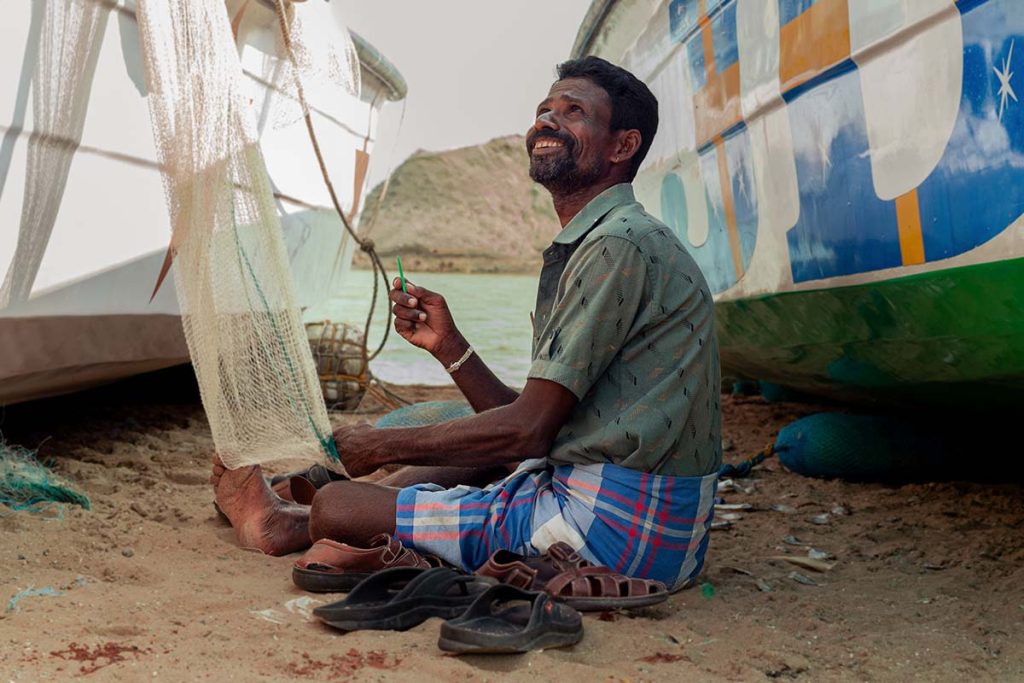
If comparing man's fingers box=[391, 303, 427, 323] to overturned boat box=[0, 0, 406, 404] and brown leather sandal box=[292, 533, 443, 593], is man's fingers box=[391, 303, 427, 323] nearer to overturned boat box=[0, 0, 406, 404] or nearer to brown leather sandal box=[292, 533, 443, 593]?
brown leather sandal box=[292, 533, 443, 593]

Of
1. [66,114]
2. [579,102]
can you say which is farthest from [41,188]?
[579,102]

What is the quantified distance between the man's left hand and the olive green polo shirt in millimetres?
406

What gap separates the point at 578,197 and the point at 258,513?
3.70 feet

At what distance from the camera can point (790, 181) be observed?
109 inches

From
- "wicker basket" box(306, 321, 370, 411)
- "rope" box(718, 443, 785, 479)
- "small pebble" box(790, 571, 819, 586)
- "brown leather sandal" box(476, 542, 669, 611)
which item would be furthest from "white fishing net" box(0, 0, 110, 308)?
"wicker basket" box(306, 321, 370, 411)

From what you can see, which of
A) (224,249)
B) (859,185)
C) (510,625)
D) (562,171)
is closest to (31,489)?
(224,249)

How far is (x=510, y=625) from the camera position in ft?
5.85

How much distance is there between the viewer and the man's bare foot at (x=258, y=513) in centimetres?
246

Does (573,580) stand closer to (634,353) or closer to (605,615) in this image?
(605,615)

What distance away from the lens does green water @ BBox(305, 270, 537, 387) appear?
836cm

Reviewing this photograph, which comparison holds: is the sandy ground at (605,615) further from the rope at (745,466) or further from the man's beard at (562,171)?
the man's beard at (562,171)

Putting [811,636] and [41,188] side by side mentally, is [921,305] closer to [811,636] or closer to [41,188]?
[811,636]

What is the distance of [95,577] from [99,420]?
76.4 inches

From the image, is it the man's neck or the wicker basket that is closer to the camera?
the man's neck
